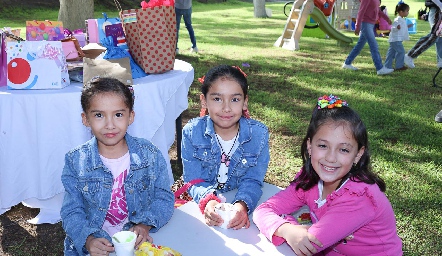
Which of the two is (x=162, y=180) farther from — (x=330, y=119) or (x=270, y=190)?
(x=330, y=119)

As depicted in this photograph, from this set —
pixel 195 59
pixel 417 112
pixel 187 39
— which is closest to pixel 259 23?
pixel 187 39

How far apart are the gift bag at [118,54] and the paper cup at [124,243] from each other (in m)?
1.90

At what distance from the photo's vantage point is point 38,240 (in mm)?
3117

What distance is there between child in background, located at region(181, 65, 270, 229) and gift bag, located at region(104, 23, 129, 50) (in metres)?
1.22

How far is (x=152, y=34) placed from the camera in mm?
3221

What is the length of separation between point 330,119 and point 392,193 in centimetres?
222

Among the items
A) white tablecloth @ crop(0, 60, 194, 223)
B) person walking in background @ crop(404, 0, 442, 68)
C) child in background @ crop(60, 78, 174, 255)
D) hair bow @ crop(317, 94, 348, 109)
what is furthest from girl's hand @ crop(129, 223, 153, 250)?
person walking in background @ crop(404, 0, 442, 68)

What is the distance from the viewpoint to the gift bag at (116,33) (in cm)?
339

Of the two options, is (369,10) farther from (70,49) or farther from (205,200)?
(205,200)

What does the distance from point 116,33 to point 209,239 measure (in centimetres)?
214

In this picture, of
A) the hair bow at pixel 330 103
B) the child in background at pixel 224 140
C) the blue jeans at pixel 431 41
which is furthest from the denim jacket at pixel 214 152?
the blue jeans at pixel 431 41

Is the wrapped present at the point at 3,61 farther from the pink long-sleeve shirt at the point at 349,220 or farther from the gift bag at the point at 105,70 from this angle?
the pink long-sleeve shirt at the point at 349,220

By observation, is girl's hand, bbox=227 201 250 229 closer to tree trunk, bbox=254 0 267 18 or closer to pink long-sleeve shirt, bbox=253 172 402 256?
pink long-sleeve shirt, bbox=253 172 402 256

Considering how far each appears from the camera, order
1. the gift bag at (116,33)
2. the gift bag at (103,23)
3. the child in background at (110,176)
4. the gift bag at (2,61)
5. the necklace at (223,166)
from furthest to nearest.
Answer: the gift bag at (103,23) < the gift bag at (116,33) < the gift bag at (2,61) < the necklace at (223,166) < the child in background at (110,176)
